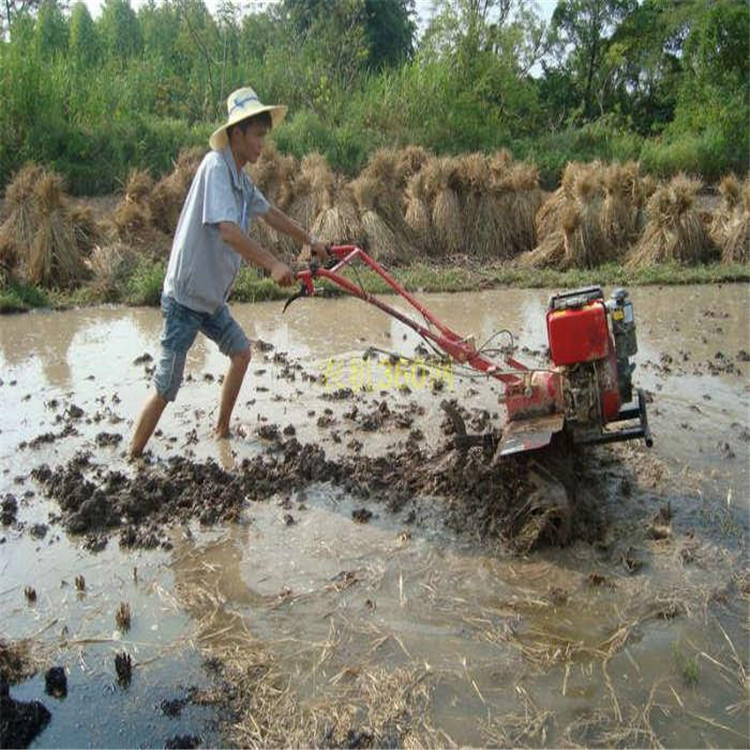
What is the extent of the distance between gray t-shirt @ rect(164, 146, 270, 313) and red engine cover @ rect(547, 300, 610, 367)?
188cm

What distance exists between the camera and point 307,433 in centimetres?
590

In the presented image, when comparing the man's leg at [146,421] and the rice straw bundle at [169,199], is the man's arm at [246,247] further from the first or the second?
the rice straw bundle at [169,199]

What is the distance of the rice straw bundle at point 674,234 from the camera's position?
12445 millimetres

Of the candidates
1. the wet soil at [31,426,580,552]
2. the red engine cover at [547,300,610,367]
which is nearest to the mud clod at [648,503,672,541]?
the wet soil at [31,426,580,552]

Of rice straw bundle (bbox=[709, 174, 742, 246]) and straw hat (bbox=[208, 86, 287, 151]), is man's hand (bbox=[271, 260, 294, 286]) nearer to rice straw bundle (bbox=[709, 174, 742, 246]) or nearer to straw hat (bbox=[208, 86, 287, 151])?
straw hat (bbox=[208, 86, 287, 151])

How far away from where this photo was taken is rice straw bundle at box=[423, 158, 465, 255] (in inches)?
537

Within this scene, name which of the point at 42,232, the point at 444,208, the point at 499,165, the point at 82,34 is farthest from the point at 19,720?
the point at 82,34

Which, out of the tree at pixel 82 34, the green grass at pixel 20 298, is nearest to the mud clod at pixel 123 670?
the green grass at pixel 20 298

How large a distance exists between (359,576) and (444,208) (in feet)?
34.1

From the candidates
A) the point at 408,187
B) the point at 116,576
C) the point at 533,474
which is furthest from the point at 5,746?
the point at 408,187

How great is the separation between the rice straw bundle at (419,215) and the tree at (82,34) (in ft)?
45.7

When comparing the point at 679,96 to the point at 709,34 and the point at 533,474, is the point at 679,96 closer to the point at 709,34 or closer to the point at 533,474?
the point at 709,34

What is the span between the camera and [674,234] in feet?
40.7

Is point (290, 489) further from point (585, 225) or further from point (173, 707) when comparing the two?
point (585, 225)
